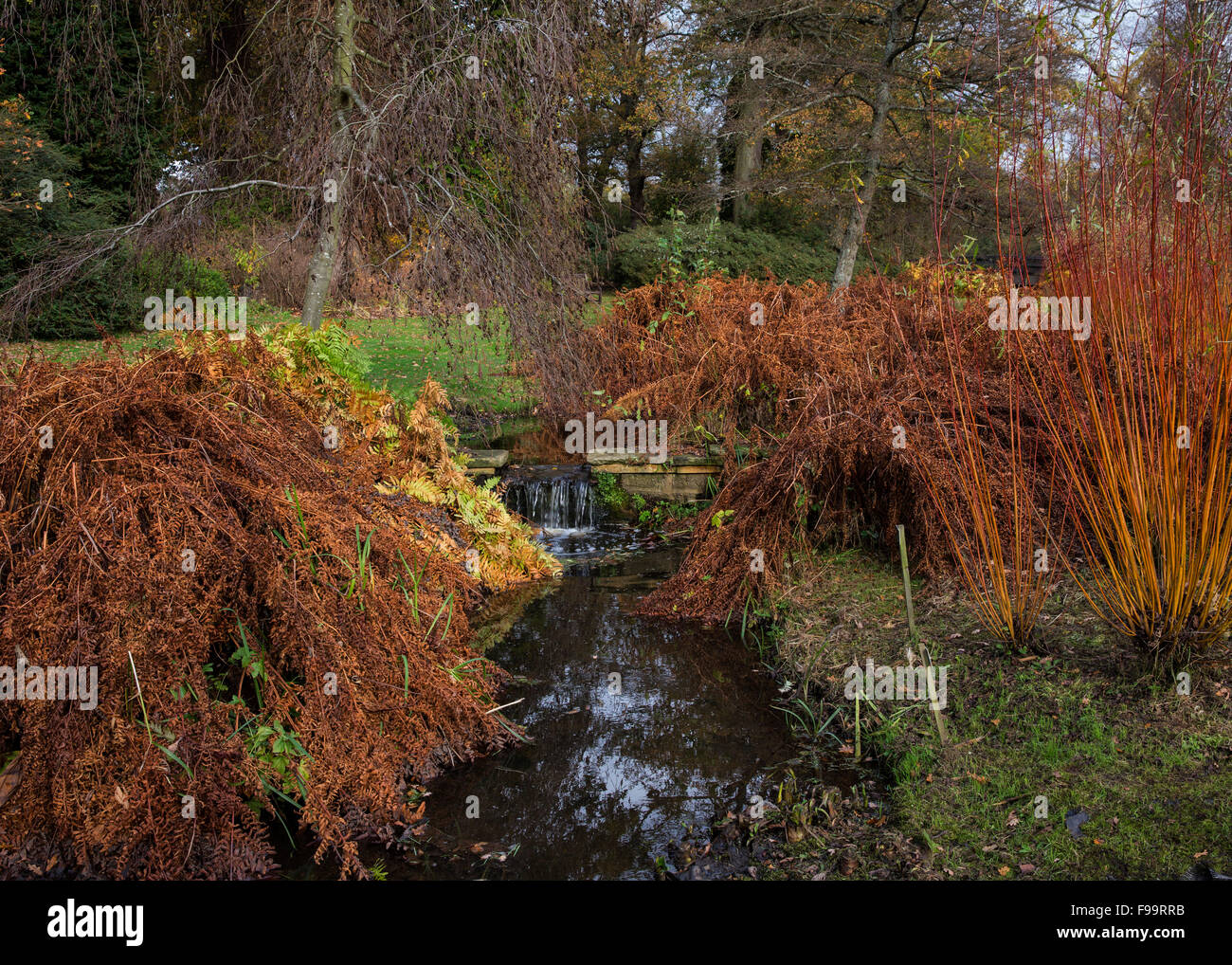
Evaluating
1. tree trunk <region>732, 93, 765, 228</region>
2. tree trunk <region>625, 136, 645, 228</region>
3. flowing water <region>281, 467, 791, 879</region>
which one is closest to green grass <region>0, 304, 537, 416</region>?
flowing water <region>281, 467, 791, 879</region>

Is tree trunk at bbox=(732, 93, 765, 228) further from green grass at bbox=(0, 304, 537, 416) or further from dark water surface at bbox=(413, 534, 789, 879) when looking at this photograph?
dark water surface at bbox=(413, 534, 789, 879)

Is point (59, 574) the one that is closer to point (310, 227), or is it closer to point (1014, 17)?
point (310, 227)

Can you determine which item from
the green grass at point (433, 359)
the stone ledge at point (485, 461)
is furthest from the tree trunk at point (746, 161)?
the stone ledge at point (485, 461)

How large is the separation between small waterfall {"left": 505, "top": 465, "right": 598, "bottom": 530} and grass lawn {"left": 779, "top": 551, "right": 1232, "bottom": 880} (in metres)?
3.78

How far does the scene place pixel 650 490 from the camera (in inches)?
333

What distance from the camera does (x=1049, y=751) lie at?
3.56 meters

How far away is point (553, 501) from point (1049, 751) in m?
5.50

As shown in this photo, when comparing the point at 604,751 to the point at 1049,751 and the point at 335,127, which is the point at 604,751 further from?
the point at 335,127

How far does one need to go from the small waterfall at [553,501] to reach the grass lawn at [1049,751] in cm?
378

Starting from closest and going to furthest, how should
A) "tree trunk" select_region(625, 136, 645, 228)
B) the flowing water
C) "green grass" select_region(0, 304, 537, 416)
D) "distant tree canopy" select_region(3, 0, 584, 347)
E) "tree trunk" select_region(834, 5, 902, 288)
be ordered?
the flowing water
"distant tree canopy" select_region(3, 0, 584, 347)
"green grass" select_region(0, 304, 537, 416)
"tree trunk" select_region(834, 5, 902, 288)
"tree trunk" select_region(625, 136, 645, 228)

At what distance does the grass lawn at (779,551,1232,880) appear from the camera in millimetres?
3020

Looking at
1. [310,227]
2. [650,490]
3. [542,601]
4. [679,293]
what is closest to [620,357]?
[679,293]

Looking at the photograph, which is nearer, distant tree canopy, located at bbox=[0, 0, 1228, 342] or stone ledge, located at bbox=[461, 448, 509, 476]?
distant tree canopy, located at bbox=[0, 0, 1228, 342]

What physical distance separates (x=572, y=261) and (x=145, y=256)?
4.09 meters
